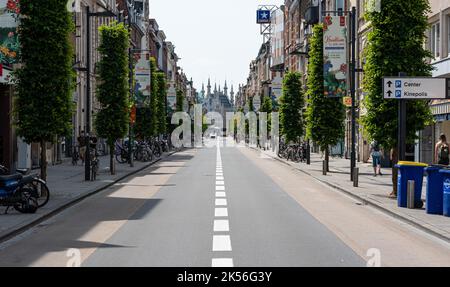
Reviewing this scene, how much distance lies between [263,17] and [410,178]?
115 m

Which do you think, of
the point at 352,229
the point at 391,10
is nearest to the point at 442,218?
the point at 352,229

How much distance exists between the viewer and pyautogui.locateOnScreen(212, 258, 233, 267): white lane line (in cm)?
858

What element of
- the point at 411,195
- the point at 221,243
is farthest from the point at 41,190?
the point at 411,195

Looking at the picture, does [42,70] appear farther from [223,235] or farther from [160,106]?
[160,106]

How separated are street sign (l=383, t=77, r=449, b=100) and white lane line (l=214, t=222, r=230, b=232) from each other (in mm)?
6221

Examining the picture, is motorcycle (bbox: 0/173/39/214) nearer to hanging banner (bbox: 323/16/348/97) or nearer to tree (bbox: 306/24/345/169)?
hanging banner (bbox: 323/16/348/97)

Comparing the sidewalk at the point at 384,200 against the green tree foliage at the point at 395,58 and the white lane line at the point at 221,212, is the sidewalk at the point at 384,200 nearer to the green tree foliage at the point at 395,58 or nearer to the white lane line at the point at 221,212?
the green tree foliage at the point at 395,58

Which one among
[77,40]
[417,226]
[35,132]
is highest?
[77,40]

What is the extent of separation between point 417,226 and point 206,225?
13.7 ft

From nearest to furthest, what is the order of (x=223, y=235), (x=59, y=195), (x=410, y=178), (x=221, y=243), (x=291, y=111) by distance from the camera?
1. (x=221, y=243)
2. (x=223, y=235)
3. (x=410, y=178)
4. (x=59, y=195)
5. (x=291, y=111)

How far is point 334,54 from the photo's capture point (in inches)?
1131

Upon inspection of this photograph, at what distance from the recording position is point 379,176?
28.5 m
